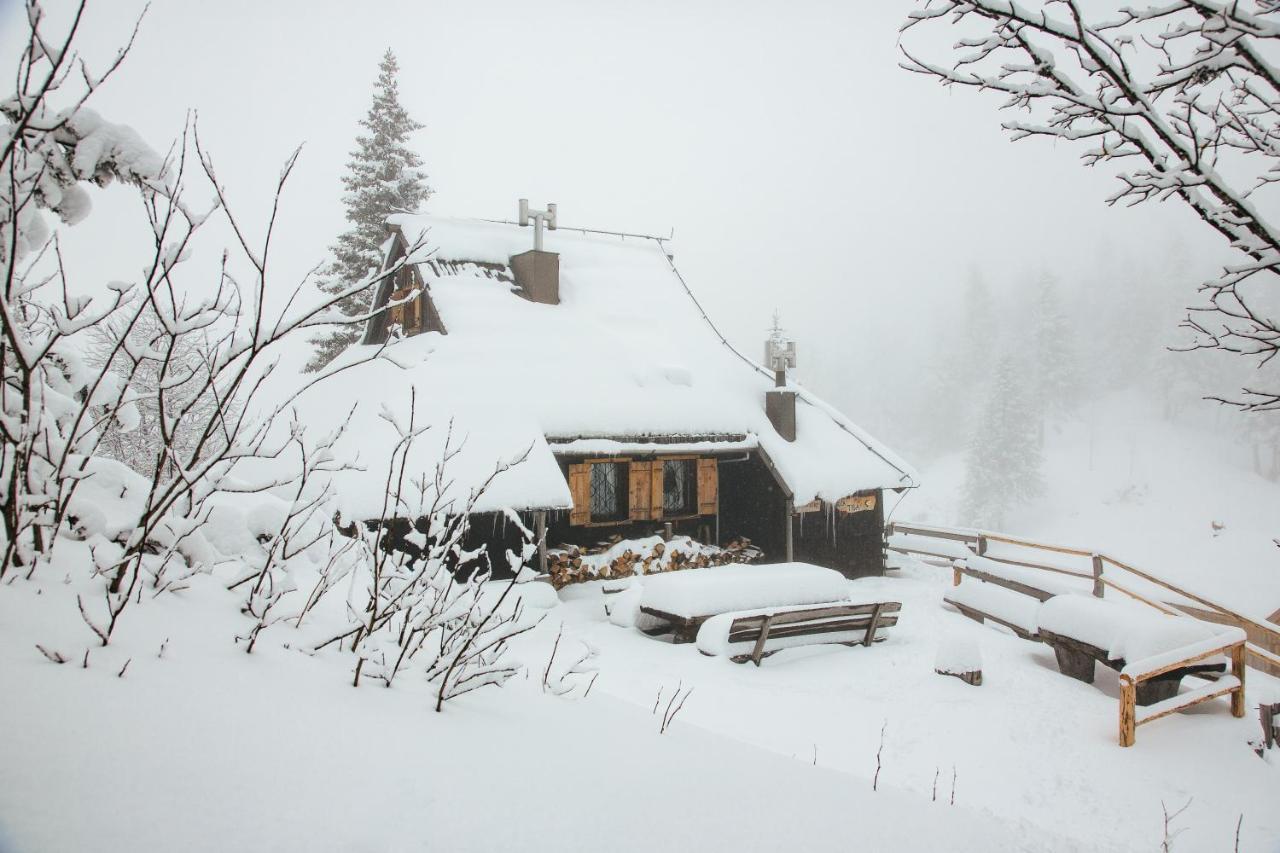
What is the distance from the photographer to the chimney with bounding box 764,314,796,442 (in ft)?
53.0

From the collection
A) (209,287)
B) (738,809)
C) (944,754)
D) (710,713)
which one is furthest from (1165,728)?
(209,287)

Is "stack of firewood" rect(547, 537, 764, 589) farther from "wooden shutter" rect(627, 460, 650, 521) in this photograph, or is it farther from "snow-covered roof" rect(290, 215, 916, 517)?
"snow-covered roof" rect(290, 215, 916, 517)

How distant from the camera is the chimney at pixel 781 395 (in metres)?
16.2

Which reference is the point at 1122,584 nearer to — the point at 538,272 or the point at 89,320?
the point at 538,272

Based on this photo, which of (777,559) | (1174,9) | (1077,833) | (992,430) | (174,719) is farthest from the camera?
(992,430)

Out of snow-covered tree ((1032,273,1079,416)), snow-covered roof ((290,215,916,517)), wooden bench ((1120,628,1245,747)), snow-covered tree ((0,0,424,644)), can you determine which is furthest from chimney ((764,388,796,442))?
snow-covered tree ((1032,273,1079,416))

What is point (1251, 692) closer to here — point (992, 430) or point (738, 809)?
point (738, 809)

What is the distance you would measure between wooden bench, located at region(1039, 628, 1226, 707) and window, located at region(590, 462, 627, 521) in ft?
26.7

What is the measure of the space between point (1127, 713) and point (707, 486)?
9.20 metres

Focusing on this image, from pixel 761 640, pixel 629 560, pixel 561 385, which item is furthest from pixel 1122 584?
pixel 561 385

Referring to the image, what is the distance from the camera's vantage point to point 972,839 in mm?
3205

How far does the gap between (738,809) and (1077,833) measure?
4381 mm

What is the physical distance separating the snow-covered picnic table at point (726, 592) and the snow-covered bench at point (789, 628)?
283 millimetres

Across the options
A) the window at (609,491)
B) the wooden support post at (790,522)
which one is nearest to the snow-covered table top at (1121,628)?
the wooden support post at (790,522)
